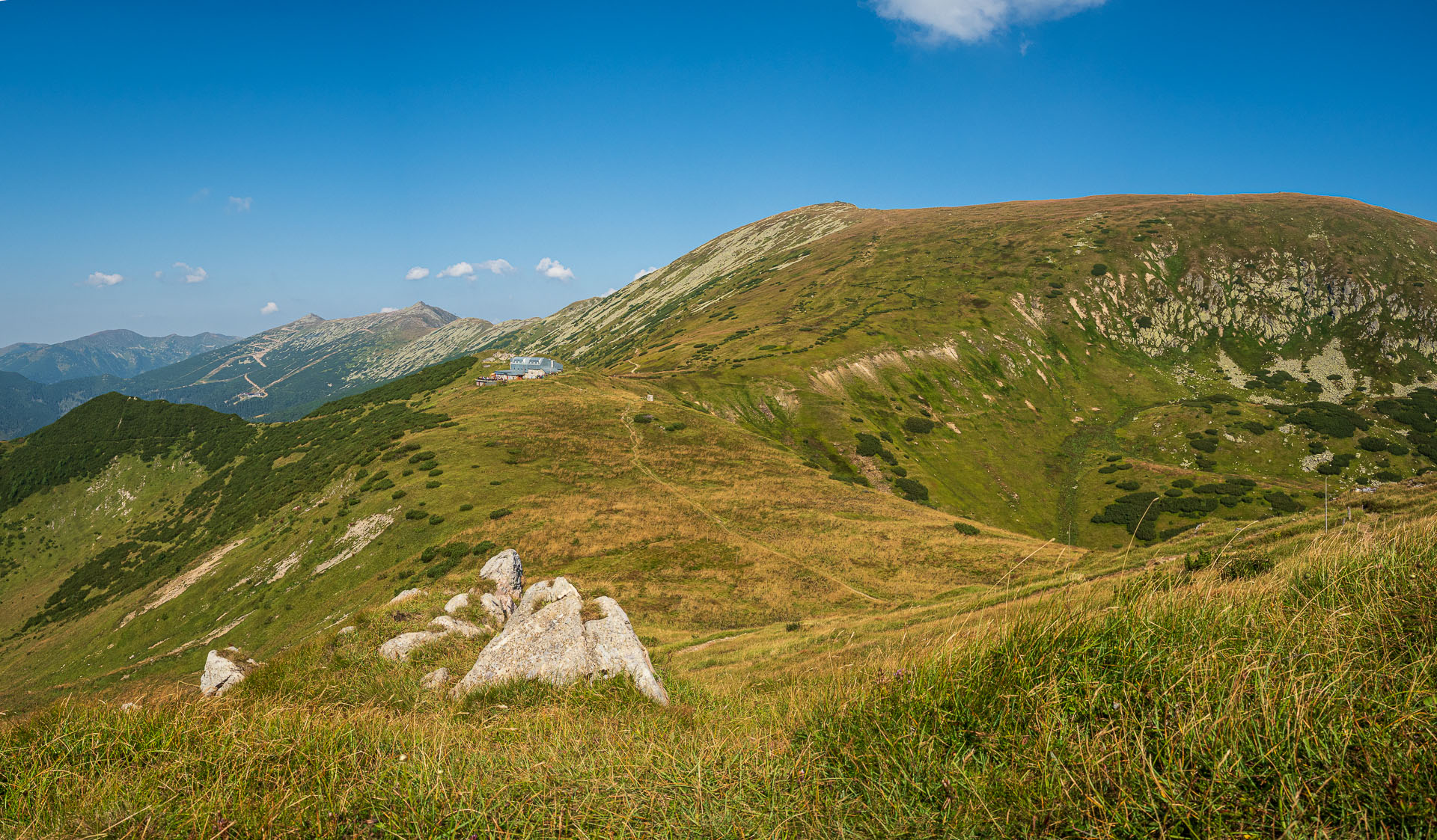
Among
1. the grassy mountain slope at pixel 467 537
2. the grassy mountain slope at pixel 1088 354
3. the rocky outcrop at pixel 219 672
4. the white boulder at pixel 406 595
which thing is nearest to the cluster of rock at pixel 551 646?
the white boulder at pixel 406 595

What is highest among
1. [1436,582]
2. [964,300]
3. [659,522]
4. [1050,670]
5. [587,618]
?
[964,300]

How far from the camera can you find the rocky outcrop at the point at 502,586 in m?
17.9

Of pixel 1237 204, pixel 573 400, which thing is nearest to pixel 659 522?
pixel 573 400

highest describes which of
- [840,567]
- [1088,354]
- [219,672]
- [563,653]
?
[1088,354]

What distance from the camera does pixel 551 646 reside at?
1179 cm

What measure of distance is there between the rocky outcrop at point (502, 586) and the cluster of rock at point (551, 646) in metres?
0.71

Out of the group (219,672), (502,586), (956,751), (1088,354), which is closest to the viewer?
(956,751)

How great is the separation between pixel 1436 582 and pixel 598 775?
7.71 m

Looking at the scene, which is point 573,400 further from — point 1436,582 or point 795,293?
point 795,293

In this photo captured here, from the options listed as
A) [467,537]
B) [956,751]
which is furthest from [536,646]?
[467,537]

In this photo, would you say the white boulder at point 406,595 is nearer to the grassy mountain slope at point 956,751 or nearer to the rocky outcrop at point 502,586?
the rocky outcrop at point 502,586

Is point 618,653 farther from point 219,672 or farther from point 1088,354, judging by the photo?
point 1088,354

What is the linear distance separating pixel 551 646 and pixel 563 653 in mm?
445

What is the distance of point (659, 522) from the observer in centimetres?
4750
